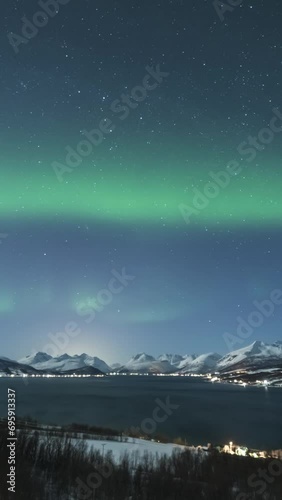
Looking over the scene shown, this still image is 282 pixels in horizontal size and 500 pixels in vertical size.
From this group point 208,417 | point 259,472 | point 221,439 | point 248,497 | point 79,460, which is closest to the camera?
point 248,497

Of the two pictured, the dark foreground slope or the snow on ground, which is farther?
the snow on ground

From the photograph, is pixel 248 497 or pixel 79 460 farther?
pixel 79 460

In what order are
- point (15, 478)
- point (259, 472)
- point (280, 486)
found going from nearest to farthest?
1. point (15, 478)
2. point (280, 486)
3. point (259, 472)

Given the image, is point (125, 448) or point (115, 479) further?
point (125, 448)

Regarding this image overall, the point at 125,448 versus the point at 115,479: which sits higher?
the point at 125,448

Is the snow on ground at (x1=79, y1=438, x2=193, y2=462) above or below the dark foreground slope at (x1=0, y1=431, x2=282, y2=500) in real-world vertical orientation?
above

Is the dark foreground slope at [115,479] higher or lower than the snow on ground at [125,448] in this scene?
lower

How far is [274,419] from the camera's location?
291 feet

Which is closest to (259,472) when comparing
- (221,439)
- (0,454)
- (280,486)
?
(280,486)

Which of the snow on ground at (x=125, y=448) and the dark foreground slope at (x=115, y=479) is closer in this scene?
the dark foreground slope at (x=115, y=479)

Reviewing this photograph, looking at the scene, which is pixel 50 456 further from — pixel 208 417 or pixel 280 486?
pixel 208 417

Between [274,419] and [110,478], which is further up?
[274,419]

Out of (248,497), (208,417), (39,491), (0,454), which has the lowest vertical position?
(248,497)

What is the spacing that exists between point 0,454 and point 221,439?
174 feet
